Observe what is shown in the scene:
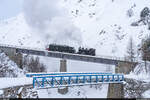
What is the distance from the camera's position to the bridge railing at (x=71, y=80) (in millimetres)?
14375

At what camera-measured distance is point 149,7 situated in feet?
122

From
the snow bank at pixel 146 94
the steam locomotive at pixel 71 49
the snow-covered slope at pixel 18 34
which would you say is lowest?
the snow bank at pixel 146 94

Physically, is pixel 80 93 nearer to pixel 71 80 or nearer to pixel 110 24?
pixel 71 80

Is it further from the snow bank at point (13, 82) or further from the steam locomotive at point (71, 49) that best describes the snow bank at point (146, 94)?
the steam locomotive at point (71, 49)

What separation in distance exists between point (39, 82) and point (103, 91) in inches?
538

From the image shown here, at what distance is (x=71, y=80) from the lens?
16.2 m

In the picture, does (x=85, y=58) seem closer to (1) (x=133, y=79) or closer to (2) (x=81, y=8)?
(1) (x=133, y=79)

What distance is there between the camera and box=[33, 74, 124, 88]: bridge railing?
14375 millimetres

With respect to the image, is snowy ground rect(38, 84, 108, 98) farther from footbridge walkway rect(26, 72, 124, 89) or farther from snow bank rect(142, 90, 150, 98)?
snow bank rect(142, 90, 150, 98)

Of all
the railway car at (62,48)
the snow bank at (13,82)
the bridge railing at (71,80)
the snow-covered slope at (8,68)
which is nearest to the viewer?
the snow bank at (13,82)

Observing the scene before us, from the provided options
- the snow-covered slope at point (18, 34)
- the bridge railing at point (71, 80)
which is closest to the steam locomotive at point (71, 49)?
the bridge railing at point (71, 80)

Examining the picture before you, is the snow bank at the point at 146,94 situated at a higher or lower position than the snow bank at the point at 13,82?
lower

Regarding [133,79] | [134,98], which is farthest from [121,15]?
[134,98]

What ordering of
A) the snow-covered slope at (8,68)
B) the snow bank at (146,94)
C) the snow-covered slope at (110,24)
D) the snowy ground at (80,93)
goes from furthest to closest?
the snow-covered slope at (110,24) < the snow-covered slope at (8,68) < the snowy ground at (80,93) < the snow bank at (146,94)
